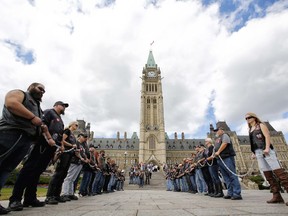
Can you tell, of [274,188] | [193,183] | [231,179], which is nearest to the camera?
[274,188]

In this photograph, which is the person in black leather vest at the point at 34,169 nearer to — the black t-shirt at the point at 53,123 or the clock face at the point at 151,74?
the black t-shirt at the point at 53,123

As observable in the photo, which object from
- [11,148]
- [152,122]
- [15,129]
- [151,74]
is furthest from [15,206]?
[151,74]

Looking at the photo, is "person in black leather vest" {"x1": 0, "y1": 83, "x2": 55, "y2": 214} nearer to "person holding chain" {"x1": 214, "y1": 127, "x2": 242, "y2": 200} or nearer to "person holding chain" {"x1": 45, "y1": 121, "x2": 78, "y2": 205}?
"person holding chain" {"x1": 45, "y1": 121, "x2": 78, "y2": 205}

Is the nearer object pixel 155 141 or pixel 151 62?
pixel 155 141

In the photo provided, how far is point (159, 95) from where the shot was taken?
251 feet

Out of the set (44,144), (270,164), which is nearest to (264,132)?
(270,164)

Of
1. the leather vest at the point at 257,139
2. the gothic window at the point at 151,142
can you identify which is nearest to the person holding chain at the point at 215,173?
the leather vest at the point at 257,139

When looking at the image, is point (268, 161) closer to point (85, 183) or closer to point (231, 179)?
point (231, 179)

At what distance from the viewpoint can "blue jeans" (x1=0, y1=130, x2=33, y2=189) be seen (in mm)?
3286

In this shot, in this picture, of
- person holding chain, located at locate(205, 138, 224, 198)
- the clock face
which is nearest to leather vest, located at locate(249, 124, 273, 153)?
person holding chain, located at locate(205, 138, 224, 198)

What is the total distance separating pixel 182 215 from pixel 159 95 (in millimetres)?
74239

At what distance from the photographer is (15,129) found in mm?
3471

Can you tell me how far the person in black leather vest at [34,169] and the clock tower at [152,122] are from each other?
63392mm

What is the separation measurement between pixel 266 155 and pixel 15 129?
534 centimetres
